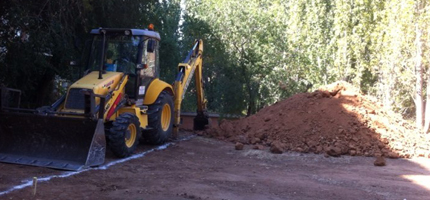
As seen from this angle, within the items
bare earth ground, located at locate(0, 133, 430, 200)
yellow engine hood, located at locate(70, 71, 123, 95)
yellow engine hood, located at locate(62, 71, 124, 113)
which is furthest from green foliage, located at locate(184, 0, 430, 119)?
yellow engine hood, located at locate(62, 71, 124, 113)

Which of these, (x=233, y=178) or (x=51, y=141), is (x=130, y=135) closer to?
(x=51, y=141)

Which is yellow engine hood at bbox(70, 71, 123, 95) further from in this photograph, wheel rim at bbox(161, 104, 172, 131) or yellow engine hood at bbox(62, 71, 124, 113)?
wheel rim at bbox(161, 104, 172, 131)

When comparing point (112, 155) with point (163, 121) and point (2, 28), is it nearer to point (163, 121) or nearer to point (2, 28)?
Answer: point (163, 121)

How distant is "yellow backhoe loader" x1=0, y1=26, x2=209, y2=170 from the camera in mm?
8820

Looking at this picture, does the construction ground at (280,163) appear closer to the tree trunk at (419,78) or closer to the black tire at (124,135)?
the black tire at (124,135)

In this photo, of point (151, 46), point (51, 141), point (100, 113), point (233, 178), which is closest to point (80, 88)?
point (100, 113)

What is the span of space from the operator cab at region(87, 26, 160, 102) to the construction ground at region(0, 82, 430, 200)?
1739 mm

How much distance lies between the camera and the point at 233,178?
8.68 meters

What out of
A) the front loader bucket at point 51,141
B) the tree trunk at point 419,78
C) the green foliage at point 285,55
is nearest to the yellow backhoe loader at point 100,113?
the front loader bucket at point 51,141

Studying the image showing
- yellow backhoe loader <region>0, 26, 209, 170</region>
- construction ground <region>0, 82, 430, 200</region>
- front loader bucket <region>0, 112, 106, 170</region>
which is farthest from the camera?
yellow backhoe loader <region>0, 26, 209, 170</region>

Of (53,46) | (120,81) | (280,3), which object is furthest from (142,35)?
(280,3)

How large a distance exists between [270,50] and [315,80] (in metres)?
3.78

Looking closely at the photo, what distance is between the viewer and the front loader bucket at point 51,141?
865cm

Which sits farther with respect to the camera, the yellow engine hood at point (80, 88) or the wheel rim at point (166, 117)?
the wheel rim at point (166, 117)
